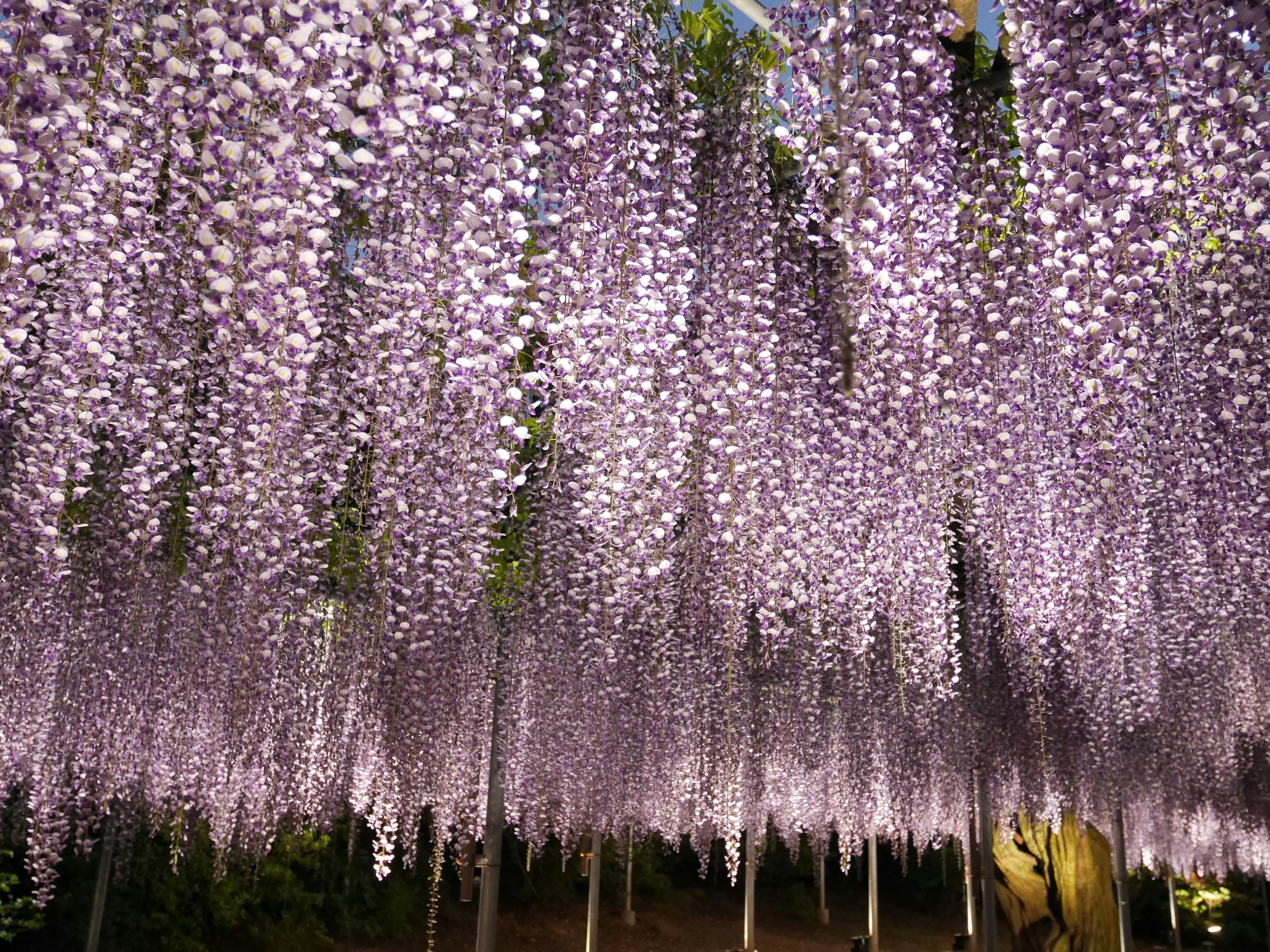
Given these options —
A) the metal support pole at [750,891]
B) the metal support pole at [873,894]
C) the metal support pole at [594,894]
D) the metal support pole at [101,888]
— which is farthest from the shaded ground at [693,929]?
the metal support pole at [101,888]

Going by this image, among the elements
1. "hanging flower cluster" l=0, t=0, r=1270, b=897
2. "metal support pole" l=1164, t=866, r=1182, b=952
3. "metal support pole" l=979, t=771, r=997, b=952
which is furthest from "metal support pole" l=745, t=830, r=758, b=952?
"metal support pole" l=1164, t=866, r=1182, b=952

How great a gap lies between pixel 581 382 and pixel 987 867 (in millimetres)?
7174

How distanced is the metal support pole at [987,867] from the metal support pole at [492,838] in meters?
3.94

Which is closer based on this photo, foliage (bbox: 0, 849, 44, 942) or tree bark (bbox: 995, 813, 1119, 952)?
foliage (bbox: 0, 849, 44, 942)

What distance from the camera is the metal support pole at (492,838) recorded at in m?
6.25

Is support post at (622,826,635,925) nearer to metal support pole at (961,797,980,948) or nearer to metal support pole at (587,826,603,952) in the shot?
metal support pole at (587,826,603,952)

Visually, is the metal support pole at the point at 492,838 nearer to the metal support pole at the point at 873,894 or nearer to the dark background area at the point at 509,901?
the dark background area at the point at 509,901

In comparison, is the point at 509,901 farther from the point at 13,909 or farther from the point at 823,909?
the point at 13,909

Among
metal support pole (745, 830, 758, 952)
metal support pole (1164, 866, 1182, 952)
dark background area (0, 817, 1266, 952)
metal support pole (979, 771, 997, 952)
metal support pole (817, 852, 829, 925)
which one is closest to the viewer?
metal support pole (979, 771, 997, 952)

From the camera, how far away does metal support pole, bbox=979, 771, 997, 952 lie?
8234 mm

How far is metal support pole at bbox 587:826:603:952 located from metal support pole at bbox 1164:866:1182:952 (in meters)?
7.56

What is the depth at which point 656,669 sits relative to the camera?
612cm

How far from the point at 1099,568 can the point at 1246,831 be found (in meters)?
7.46

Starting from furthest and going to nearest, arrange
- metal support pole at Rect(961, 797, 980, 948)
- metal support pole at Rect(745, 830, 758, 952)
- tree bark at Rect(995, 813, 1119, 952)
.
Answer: metal support pole at Rect(961, 797, 980, 948) < metal support pole at Rect(745, 830, 758, 952) < tree bark at Rect(995, 813, 1119, 952)
